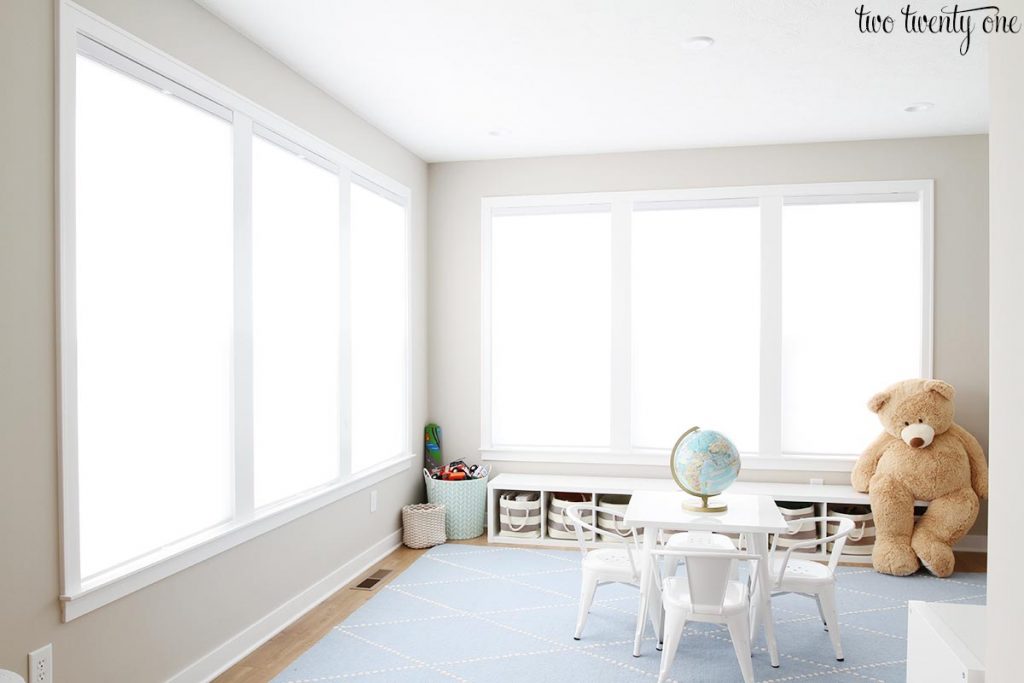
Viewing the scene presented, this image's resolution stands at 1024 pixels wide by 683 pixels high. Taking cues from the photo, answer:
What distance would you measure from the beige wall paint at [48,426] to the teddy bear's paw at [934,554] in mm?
3537

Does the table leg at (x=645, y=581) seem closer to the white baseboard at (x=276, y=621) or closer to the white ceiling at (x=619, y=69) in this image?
the white baseboard at (x=276, y=621)

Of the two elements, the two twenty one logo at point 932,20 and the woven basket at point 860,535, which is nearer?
the two twenty one logo at point 932,20

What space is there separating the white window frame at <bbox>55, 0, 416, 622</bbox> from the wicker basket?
0.35 m

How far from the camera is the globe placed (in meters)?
3.17

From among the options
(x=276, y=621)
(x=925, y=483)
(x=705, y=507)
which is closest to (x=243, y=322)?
(x=276, y=621)

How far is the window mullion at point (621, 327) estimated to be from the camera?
5176mm

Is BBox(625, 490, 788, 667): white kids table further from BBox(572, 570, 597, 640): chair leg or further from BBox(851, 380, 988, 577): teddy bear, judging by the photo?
BBox(851, 380, 988, 577): teddy bear

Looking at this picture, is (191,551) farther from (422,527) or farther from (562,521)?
(562,521)

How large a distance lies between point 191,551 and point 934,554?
3908 millimetres

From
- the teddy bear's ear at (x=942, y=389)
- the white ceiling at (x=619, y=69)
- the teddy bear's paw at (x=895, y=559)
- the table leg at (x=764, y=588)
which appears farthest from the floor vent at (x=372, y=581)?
the teddy bear's ear at (x=942, y=389)

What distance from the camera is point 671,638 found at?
288 centimetres

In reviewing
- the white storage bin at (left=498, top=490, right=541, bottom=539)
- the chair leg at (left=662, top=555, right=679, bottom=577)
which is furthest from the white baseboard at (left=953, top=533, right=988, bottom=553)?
the white storage bin at (left=498, top=490, right=541, bottom=539)

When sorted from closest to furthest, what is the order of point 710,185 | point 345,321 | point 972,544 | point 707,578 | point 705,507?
point 707,578 < point 705,507 < point 345,321 < point 972,544 < point 710,185

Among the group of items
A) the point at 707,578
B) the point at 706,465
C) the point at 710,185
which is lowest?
the point at 707,578
